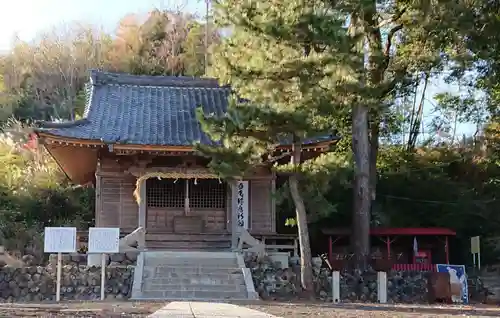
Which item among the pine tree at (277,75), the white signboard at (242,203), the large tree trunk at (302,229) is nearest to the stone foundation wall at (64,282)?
the pine tree at (277,75)

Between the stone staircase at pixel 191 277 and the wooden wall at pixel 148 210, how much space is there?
241 cm

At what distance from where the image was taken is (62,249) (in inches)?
533

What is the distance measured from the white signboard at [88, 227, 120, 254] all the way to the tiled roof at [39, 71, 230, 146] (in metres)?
3.34

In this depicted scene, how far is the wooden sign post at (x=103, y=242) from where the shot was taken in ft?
44.6

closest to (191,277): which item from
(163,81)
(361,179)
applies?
(361,179)

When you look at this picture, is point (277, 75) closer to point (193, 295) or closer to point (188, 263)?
point (193, 295)

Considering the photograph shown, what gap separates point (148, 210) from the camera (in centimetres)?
1816

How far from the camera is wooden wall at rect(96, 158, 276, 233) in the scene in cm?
1789

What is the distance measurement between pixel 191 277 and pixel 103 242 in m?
2.13

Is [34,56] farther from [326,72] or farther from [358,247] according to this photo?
[326,72]

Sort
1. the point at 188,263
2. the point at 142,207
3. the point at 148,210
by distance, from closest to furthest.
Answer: the point at 188,263 → the point at 142,207 → the point at 148,210

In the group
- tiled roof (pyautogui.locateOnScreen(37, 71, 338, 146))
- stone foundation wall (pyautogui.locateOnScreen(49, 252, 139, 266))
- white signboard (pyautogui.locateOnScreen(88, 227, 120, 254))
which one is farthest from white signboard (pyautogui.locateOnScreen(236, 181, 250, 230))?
white signboard (pyautogui.locateOnScreen(88, 227, 120, 254))

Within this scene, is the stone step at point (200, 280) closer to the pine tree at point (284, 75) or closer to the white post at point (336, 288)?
the pine tree at point (284, 75)

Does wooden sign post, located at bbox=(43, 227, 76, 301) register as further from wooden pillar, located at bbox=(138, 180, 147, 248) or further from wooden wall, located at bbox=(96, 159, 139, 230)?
wooden wall, located at bbox=(96, 159, 139, 230)
